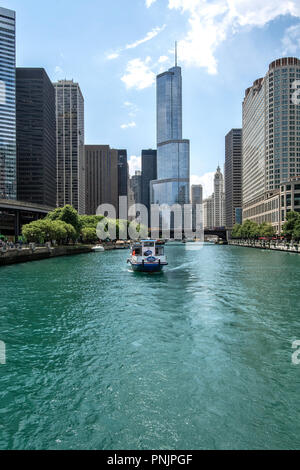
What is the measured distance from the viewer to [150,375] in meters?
12.2

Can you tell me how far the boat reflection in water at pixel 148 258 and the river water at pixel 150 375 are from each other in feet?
69.8

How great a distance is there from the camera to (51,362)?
43.9ft

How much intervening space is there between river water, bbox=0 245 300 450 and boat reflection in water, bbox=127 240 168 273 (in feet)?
69.8

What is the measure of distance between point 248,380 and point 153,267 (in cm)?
3503

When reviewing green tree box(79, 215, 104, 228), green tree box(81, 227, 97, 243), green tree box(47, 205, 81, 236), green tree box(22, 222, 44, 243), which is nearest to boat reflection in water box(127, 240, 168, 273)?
green tree box(22, 222, 44, 243)

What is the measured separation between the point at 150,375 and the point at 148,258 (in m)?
35.1

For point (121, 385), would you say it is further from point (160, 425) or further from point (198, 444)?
point (198, 444)

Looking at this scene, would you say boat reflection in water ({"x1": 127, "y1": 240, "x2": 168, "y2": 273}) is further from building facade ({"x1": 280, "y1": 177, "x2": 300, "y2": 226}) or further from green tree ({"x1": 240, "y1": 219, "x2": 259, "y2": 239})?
building facade ({"x1": 280, "y1": 177, "x2": 300, "y2": 226})

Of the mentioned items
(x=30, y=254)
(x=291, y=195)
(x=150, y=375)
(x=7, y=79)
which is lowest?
(x=150, y=375)

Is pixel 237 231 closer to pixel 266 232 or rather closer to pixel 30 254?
pixel 266 232

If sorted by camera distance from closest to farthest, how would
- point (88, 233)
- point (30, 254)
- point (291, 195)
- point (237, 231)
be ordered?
1. point (30, 254)
2. point (88, 233)
3. point (291, 195)
4. point (237, 231)

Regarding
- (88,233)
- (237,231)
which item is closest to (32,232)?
(88,233)

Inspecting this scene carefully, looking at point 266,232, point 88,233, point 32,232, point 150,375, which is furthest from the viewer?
point 266,232

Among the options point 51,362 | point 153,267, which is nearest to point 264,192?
point 153,267
